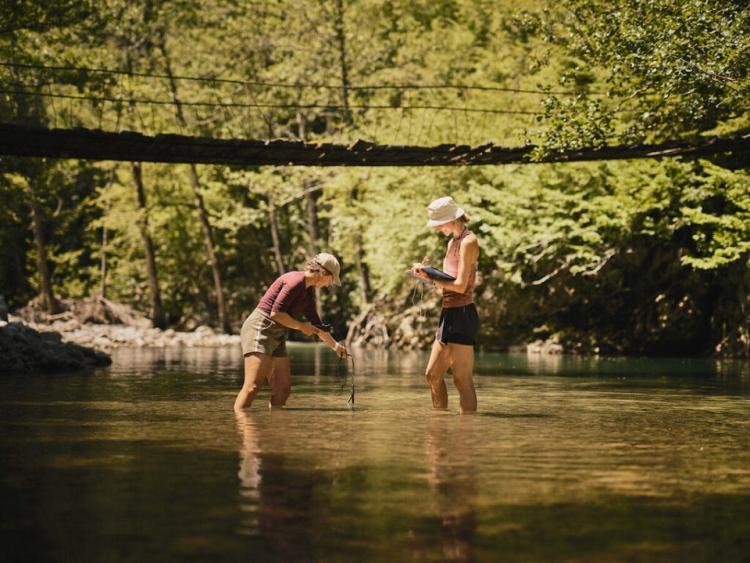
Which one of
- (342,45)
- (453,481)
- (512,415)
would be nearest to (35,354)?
(512,415)

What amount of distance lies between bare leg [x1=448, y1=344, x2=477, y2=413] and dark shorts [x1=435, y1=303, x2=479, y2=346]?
6 centimetres

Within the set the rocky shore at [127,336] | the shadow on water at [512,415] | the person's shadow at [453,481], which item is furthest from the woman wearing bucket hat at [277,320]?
the rocky shore at [127,336]

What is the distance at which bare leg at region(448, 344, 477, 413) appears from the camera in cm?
1030

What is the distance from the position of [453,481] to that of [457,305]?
4221 millimetres

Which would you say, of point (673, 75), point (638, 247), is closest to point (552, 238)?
point (638, 247)

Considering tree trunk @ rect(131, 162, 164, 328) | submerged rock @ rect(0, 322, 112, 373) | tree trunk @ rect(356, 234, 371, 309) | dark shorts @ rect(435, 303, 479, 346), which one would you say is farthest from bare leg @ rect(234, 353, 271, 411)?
tree trunk @ rect(131, 162, 164, 328)

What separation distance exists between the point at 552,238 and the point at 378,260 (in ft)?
26.2

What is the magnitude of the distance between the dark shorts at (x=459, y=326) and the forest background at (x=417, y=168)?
8.76 meters

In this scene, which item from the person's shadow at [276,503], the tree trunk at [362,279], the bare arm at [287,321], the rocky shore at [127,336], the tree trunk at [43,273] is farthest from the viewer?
the tree trunk at [43,273]

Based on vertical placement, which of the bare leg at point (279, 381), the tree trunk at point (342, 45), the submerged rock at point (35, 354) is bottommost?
the bare leg at point (279, 381)

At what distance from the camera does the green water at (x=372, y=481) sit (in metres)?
4.59

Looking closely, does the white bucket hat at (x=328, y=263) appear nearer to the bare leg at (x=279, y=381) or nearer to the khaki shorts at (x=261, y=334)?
the khaki shorts at (x=261, y=334)

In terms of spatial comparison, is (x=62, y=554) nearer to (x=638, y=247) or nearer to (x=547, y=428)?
(x=547, y=428)

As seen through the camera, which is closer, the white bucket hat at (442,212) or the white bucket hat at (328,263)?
the white bucket hat at (442,212)
